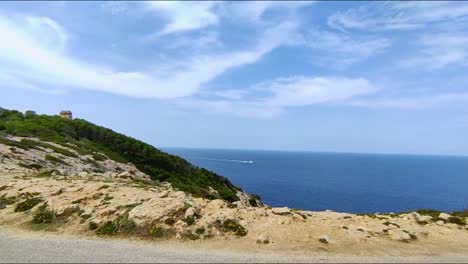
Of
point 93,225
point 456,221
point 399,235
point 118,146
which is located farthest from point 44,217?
point 118,146

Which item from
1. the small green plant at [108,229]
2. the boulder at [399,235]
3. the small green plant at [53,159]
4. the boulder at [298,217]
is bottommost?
the small green plant at [108,229]

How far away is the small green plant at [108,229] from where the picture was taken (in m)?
18.7

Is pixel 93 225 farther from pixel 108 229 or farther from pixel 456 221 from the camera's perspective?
pixel 456 221

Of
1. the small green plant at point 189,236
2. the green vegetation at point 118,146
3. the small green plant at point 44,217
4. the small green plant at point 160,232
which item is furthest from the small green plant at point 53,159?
the small green plant at point 189,236

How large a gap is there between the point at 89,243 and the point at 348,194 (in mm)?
146256

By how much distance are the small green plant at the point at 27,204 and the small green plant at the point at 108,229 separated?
616cm

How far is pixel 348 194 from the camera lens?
500 feet

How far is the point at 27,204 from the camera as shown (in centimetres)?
2264

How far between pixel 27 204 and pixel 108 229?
705 centimetres

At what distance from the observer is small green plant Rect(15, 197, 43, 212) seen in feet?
73.0

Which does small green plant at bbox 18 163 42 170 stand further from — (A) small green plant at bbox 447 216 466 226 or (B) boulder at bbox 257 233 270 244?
(A) small green plant at bbox 447 216 466 226

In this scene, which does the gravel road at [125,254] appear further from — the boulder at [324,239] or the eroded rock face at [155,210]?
the eroded rock face at [155,210]

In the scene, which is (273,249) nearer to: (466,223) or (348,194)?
(466,223)

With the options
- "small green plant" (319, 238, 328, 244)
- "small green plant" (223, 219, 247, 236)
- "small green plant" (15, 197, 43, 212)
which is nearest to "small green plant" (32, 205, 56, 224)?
"small green plant" (15, 197, 43, 212)
